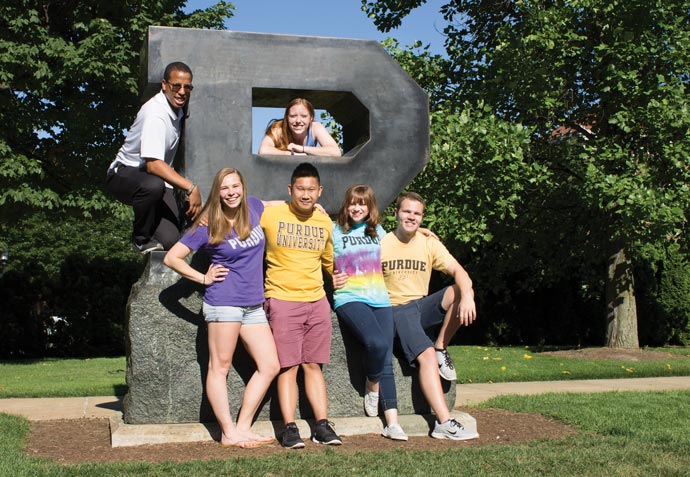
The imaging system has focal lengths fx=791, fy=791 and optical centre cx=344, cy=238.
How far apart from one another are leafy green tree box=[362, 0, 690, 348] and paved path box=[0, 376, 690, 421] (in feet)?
8.85

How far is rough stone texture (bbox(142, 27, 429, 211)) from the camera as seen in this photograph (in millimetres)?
5605

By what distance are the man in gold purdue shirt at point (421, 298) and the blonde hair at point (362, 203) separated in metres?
0.19

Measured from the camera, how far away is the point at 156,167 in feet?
16.4

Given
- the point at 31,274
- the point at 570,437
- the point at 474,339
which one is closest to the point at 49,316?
the point at 31,274

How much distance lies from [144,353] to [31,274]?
10.0 m

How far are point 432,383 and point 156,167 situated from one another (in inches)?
89.9

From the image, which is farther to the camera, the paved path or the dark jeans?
the paved path

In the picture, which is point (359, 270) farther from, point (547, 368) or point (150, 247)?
point (547, 368)

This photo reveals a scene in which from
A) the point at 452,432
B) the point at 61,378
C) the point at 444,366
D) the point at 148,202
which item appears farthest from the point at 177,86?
the point at 61,378

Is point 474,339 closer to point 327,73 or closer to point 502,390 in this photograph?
point 502,390

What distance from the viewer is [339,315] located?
534 cm

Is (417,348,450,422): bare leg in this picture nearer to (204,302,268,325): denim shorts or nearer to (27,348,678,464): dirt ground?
(27,348,678,464): dirt ground

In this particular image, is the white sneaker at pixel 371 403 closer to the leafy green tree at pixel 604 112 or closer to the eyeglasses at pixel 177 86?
the eyeglasses at pixel 177 86

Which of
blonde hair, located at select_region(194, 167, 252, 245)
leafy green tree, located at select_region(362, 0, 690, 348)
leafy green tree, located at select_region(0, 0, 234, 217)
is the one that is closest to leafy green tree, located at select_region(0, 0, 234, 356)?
leafy green tree, located at select_region(0, 0, 234, 217)
